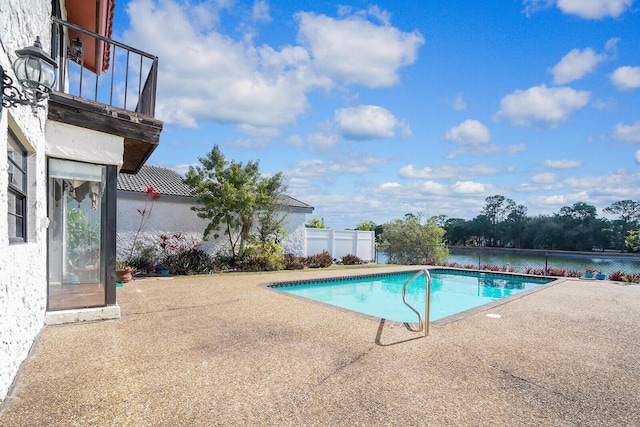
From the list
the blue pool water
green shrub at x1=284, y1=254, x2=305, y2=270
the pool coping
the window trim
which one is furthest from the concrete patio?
green shrub at x1=284, y1=254, x2=305, y2=270

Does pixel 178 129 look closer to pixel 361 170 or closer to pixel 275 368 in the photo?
pixel 275 368

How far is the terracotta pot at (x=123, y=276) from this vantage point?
1077 centimetres

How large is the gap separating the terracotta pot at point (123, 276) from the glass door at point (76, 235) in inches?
163

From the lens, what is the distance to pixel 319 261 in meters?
17.5

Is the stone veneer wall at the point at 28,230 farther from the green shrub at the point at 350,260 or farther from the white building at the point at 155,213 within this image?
the green shrub at the point at 350,260

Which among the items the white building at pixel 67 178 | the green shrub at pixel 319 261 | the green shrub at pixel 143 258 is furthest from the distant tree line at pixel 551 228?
the white building at pixel 67 178

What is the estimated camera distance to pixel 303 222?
19.0 metres

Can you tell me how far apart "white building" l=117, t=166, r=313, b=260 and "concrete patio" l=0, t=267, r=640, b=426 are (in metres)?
7.29

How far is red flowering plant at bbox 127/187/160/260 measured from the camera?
1344 centimetres

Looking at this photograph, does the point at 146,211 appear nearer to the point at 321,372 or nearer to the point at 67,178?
the point at 67,178

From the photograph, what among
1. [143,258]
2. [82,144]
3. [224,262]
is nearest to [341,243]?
[224,262]

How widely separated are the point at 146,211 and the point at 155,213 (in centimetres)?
34

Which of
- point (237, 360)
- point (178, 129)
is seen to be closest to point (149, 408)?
point (237, 360)

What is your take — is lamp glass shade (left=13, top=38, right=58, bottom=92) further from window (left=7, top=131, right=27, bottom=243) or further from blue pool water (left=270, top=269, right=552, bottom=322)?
blue pool water (left=270, top=269, right=552, bottom=322)
